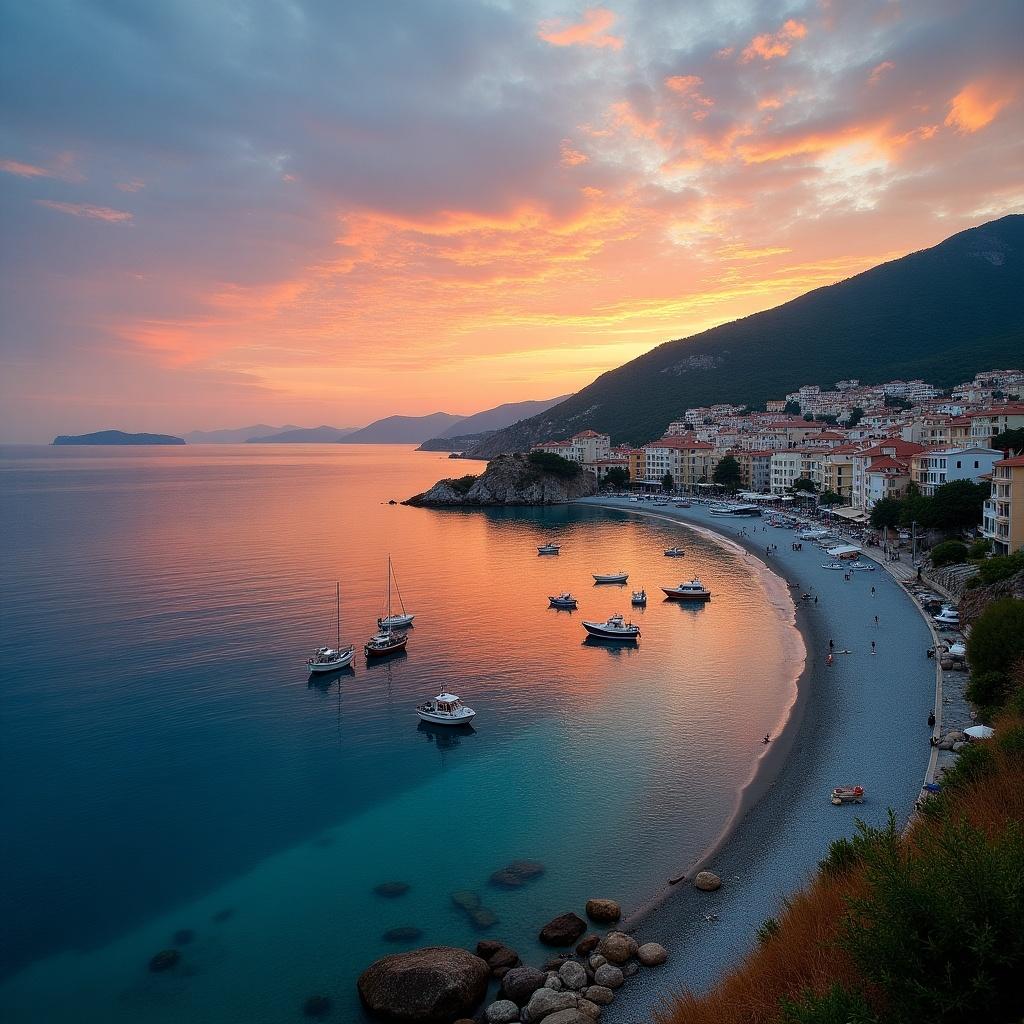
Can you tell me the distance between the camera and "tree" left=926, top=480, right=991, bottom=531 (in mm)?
51656

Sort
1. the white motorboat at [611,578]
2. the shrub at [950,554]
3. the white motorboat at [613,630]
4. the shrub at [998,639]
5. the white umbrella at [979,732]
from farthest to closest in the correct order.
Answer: the white motorboat at [611,578] < the shrub at [950,554] < the white motorboat at [613,630] < the shrub at [998,639] < the white umbrella at [979,732]

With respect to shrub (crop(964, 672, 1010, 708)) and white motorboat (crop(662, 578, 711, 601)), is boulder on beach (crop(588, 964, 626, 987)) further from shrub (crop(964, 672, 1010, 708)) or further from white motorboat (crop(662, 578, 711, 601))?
white motorboat (crop(662, 578, 711, 601))

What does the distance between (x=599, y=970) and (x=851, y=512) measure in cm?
6894

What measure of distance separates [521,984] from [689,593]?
37296mm

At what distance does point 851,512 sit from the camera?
74.1 meters

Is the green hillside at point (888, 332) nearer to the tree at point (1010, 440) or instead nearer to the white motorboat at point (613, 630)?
the tree at point (1010, 440)

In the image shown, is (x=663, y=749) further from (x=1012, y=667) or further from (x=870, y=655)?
(x=870, y=655)

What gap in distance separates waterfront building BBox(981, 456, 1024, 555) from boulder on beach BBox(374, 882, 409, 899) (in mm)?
38817

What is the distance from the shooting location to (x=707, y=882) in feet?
56.4

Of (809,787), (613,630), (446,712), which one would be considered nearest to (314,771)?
(446,712)

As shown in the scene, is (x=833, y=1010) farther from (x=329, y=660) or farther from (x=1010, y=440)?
(x=1010, y=440)

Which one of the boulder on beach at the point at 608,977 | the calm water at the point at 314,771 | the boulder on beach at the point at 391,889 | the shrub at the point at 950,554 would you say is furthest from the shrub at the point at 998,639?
the shrub at the point at 950,554

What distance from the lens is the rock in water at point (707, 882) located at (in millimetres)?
17125

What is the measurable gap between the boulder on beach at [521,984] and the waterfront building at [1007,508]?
38.8 m
